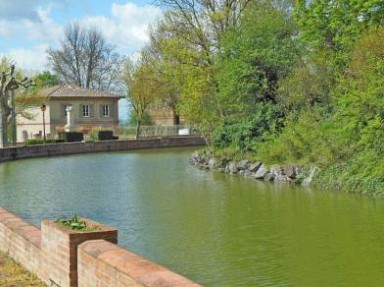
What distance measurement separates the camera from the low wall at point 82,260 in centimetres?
604

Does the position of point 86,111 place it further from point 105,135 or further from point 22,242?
point 22,242

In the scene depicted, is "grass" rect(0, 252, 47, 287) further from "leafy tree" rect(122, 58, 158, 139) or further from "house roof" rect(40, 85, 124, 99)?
"house roof" rect(40, 85, 124, 99)

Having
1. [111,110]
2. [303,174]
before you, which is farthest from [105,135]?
[303,174]

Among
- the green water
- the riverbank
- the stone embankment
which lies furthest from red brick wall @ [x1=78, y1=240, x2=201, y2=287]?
the stone embankment

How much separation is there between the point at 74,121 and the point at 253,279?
2266 inches

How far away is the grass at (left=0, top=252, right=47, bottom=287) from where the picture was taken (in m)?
8.41

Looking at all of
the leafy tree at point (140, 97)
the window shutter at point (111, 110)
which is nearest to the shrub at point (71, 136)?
the leafy tree at point (140, 97)

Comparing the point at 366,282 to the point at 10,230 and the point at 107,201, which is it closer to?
the point at 10,230

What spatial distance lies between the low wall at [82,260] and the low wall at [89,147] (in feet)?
103

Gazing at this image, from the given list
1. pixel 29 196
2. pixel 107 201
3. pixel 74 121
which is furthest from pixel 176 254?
pixel 74 121

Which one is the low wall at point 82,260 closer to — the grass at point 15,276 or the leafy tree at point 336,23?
the grass at point 15,276

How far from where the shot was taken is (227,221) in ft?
50.1

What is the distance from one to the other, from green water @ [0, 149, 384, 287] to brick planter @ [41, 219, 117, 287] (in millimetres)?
2556

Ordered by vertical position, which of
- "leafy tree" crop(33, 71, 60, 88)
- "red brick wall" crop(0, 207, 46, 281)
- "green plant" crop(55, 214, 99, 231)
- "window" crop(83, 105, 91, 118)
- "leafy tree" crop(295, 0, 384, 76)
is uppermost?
"leafy tree" crop(33, 71, 60, 88)
